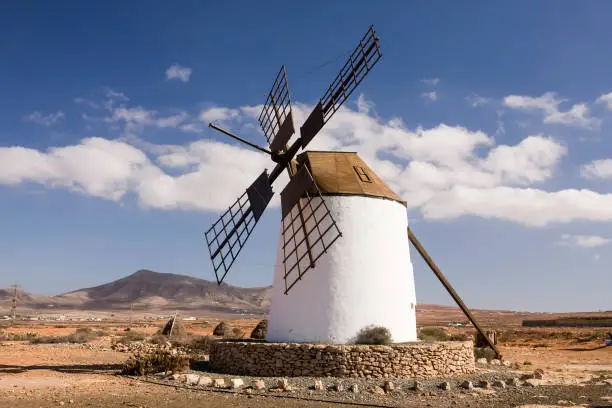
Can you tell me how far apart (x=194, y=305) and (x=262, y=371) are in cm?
12692

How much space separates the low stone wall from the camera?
13258mm

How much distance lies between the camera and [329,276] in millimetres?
14961

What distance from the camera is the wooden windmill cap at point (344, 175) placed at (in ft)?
51.4

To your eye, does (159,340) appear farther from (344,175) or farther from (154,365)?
(344,175)

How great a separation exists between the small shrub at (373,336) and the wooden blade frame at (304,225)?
7.71 feet

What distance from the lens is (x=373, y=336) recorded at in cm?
1453

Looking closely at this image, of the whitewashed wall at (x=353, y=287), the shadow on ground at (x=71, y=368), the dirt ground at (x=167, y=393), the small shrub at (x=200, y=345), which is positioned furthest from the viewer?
the small shrub at (x=200, y=345)

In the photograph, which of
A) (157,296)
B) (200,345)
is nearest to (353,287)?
(200,345)

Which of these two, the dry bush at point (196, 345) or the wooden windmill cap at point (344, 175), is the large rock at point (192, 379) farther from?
the dry bush at point (196, 345)

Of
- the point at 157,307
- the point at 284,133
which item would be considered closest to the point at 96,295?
the point at 157,307

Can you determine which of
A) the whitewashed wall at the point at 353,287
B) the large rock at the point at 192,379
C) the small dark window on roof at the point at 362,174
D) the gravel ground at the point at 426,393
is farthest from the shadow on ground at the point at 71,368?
the small dark window on roof at the point at 362,174

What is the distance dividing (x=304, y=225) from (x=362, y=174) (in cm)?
274

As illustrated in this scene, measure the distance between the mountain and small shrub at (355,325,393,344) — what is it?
118 m

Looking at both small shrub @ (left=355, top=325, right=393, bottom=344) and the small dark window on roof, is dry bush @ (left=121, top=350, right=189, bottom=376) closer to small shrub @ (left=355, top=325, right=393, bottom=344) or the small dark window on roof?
small shrub @ (left=355, top=325, right=393, bottom=344)
